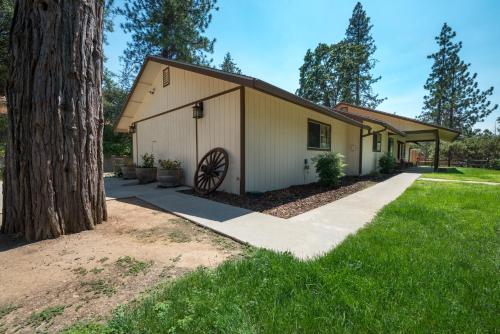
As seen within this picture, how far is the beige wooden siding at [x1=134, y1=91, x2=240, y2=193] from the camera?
640cm

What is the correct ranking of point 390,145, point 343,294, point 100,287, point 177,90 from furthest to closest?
point 390,145 → point 177,90 → point 100,287 → point 343,294

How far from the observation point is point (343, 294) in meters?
1.92

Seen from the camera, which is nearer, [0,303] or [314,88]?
[0,303]

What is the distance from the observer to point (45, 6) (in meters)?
3.19

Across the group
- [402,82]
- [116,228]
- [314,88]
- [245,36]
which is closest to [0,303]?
[116,228]

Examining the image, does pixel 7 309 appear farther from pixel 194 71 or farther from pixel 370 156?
pixel 370 156

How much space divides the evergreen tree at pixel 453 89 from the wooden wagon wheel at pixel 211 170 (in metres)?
38.3

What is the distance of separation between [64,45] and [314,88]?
27691 mm

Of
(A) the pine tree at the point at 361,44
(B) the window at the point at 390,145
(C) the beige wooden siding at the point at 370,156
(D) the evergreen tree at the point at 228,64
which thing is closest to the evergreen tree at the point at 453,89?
(A) the pine tree at the point at 361,44

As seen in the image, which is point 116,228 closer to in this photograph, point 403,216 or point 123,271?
point 123,271

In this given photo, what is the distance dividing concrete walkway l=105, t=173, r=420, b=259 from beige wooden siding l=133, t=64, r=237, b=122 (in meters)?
3.42

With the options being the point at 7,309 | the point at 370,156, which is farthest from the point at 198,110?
the point at 370,156

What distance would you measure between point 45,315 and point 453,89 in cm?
4369

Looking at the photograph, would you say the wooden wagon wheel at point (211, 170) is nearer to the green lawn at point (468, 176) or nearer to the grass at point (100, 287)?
the grass at point (100, 287)
